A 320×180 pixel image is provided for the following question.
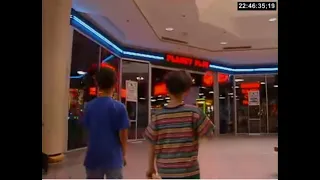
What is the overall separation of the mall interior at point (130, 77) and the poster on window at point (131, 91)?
0.13ft

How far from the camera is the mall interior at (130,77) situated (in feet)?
16.6

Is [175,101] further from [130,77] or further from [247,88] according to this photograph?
[247,88]

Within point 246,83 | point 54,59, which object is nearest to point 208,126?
point 54,59

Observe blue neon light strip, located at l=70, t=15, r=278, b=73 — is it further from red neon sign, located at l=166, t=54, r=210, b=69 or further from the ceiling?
red neon sign, located at l=166, t=54, r=210, b=69

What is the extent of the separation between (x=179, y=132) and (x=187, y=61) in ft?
38.4

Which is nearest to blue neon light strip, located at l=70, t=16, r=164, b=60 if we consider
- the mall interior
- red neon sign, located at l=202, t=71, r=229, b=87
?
the mall interior

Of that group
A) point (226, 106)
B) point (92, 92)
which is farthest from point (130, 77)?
point (226, 106)

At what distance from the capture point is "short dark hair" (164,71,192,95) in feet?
6.64

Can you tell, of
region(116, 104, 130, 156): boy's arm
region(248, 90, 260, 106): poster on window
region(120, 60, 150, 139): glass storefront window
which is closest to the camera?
region(116, 104, 130, 156): boy's arm

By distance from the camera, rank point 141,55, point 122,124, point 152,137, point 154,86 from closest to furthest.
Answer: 1. point 152,137
2. point 122,124
3. point 141,55
4. point 154,86

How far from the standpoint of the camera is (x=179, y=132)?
197cm

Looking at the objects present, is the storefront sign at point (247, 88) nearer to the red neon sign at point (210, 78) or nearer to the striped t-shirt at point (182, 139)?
the red neon sign at point (210, 78)

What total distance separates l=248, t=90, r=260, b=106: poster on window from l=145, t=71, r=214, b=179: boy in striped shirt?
1420cm
